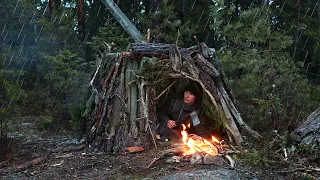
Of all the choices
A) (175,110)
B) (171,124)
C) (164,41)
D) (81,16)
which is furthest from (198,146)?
(81,16)

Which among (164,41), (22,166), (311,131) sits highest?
(164,41)

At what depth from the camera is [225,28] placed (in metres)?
8.68

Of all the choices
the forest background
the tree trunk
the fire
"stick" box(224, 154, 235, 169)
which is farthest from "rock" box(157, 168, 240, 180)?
the tree trunk

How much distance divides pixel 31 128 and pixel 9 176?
15.9ft

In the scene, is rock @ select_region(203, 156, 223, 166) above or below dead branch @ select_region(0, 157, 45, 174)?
above

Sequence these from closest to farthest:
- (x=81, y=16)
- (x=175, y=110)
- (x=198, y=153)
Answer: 1. (x=198, y=153)
2. (x=175, y=110)
3. (x=81, y=16)

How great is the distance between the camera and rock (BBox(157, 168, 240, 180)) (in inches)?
182

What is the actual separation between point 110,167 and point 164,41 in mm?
6870

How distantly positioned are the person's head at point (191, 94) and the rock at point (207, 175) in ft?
8.32

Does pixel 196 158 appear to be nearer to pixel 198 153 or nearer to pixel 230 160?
pixel 198 153

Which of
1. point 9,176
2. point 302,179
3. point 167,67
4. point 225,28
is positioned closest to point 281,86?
point 225,28

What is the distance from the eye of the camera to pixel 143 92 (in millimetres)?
6418

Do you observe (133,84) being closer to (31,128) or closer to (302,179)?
(302,179)

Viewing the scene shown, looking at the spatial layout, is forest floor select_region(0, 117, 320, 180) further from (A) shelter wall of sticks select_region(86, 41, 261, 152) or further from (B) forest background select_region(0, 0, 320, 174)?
(B) forest background select_region(0, 0, 320, 174)
